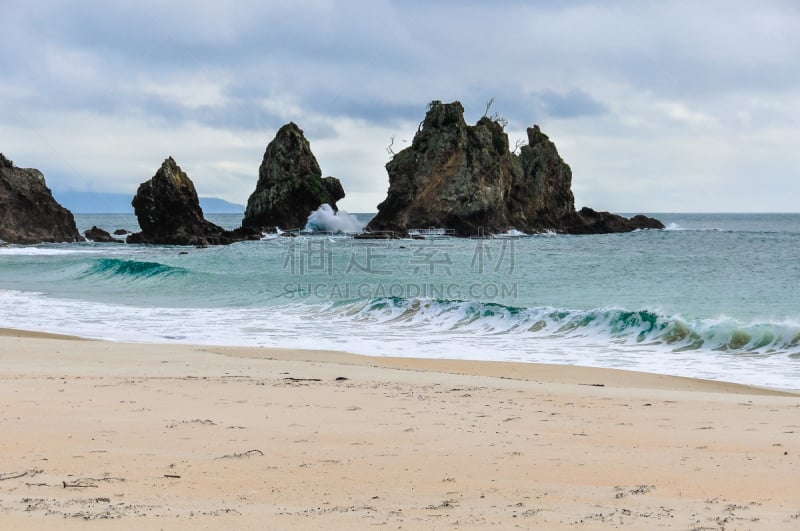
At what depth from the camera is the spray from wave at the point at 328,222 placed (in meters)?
68.0

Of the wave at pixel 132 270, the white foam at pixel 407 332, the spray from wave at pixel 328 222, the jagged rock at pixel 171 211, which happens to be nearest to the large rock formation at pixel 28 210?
the jagged rock at pixel 171 211

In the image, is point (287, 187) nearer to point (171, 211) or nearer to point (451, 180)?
point (171, 211)

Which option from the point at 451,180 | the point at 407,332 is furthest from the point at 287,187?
the point at 407,332

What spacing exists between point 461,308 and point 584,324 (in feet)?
10.6

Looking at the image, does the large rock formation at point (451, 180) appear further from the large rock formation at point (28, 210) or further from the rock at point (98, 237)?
the large rock formation at point (28, 210)

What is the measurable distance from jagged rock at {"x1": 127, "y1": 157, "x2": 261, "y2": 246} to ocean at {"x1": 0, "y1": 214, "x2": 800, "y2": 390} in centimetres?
2280

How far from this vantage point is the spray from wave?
6800cm

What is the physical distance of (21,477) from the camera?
4156 mm

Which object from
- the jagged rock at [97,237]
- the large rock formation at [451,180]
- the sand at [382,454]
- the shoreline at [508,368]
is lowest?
the shoreline at [508,368]

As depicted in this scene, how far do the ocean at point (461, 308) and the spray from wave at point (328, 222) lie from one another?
32546 mm

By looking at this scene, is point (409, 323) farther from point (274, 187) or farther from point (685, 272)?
point (274, 187)

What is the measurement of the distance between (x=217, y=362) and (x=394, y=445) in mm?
5829

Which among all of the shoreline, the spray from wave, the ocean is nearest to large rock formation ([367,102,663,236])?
the spray from wave

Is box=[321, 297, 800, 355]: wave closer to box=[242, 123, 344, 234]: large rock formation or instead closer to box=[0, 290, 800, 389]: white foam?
box=[0, 290, 800, 389]: white foam
